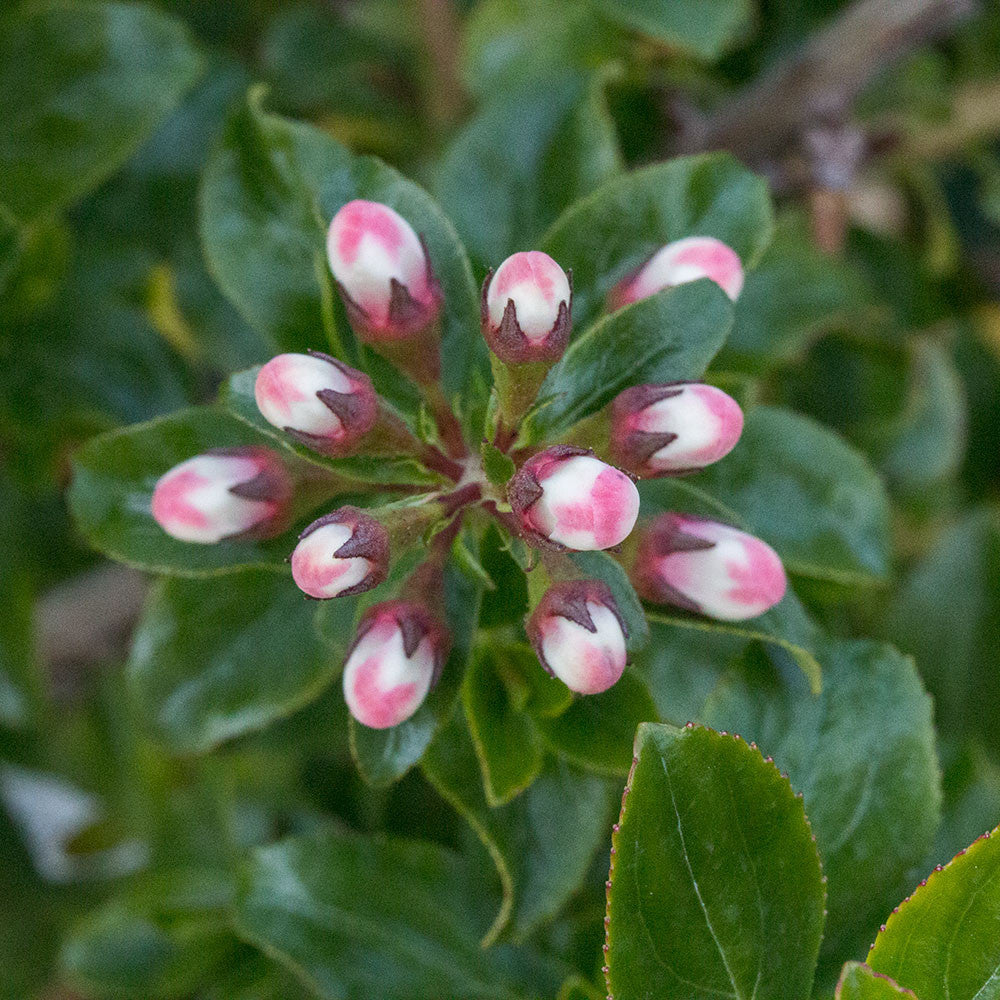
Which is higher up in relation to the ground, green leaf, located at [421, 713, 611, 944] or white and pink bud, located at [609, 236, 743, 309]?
white and pink bud, located at [609, 236, 743, 309]

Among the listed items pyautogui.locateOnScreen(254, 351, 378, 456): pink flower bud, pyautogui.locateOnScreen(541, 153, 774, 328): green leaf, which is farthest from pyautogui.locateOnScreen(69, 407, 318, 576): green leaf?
pyautogui.locateOnScreen(541, 153, 774, 328): green leaf

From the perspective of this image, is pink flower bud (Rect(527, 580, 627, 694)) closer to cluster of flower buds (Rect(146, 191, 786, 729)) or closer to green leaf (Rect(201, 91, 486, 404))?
cluster of flower buds (Rect(146, 191, 786, 729))

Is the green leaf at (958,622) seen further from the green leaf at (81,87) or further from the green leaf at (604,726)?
the green leaf at (81,87)

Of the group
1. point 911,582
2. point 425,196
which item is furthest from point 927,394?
point 425,196

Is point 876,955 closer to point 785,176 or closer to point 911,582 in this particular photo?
point 911,582

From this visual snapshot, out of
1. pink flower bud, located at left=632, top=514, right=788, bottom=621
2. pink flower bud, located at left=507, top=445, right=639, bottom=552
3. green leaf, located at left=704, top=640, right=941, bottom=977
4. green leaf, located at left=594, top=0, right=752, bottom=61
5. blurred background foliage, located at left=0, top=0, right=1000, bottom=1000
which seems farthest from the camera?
green leaf, located at left=594, top=0, right=752, bottom=61

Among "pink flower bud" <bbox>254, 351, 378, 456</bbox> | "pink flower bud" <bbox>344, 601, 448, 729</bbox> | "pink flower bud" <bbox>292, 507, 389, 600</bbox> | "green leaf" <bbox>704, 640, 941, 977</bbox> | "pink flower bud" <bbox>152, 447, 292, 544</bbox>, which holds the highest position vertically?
"pink flower bud" <bbox>254, 351, 378, 456</bbox>
